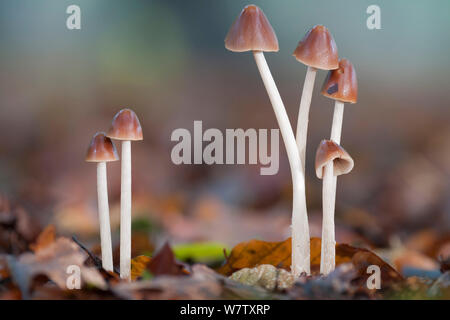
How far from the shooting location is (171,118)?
84.0 inches

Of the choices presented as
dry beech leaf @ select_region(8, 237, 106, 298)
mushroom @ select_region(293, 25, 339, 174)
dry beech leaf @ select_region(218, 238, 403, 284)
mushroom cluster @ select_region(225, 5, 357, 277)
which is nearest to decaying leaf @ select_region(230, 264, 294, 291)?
mushroom cluster @ select_region(225, 5, 357, 277)

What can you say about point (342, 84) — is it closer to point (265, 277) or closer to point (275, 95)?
point (275, 95)

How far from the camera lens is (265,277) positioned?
942mm

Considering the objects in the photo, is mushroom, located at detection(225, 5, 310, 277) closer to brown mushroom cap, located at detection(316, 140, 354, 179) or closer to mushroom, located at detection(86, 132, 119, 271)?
brown mushroom cap, located at detection(316, 140, 354, 179)

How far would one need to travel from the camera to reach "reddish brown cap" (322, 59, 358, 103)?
0.99 metres

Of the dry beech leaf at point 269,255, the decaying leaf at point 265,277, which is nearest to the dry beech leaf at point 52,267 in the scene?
the decaying leaf at point 265,277

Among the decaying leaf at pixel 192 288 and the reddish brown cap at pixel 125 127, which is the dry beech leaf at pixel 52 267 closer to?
the decaying leaf at pixel 192 288

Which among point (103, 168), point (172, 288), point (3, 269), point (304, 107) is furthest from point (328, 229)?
point (3, 269)

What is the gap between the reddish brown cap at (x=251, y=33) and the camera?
0.97 m

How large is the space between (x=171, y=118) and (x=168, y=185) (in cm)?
29

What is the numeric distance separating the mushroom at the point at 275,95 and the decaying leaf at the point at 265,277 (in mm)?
69

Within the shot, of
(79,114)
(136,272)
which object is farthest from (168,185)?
(136,272)

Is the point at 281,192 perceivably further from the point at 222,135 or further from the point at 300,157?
the point at 300,157

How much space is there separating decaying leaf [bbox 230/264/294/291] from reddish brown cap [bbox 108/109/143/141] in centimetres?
34
